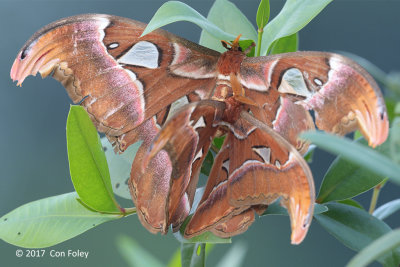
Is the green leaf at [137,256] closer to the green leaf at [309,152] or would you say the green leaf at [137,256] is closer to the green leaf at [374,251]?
the green leaf at [374,251]

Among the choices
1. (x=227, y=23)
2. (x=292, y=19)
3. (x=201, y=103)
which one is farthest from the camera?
(x=227, y=23)

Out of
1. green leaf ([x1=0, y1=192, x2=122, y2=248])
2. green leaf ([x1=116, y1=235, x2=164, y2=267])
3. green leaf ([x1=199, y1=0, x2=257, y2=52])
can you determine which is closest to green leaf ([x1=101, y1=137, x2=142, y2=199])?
green leaf ([x1=0, y1=192, x2=122, y2=248])

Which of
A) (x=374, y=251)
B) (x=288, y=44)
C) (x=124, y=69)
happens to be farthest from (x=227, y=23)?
(x=374, y=251)

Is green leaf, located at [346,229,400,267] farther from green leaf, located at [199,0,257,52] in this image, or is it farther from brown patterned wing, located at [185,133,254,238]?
green leaf, located at [199,0,257,52]

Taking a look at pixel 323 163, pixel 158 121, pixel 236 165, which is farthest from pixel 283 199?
pixel 323 163

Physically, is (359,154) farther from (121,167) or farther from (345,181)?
(121,167)

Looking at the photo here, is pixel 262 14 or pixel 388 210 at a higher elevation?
pixel 262 14

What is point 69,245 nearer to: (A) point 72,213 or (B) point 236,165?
(A) point 72,213
